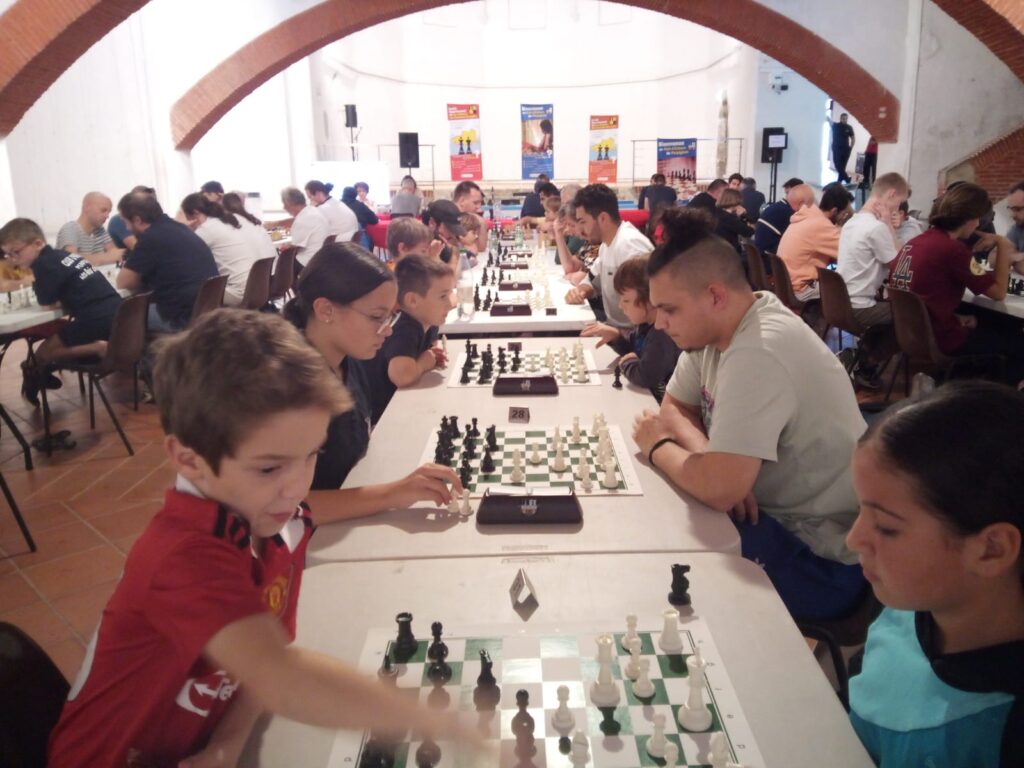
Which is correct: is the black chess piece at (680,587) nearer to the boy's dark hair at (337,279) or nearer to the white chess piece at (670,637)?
the white chess piece at (670,637)

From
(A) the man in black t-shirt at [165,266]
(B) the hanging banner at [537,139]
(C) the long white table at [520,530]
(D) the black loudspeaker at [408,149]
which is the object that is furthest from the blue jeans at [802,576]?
(B) the hanging banner at [537,139]

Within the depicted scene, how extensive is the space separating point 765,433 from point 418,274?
163 centimetres

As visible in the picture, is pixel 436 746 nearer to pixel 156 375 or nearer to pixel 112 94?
pixel 156 375

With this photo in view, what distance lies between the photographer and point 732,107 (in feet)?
49.1

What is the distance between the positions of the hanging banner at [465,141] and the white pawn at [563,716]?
53.5 ft

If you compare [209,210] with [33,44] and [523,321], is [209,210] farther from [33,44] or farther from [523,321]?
[523,321]

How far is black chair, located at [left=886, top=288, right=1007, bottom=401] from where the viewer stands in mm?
4057

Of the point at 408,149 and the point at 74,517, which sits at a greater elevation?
the point at 408,149

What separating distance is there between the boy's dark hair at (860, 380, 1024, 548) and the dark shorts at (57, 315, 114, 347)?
4601 mm

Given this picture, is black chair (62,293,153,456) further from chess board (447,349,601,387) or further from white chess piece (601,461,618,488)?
white chess piece (601,461,618,488)

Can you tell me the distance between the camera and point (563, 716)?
40.9 inches

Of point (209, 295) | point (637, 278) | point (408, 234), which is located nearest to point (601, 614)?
point (637, 278)

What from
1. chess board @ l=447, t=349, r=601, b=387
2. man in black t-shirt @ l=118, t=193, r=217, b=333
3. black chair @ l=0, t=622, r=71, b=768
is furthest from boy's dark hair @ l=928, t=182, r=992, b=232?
black chair @ l=0, t=622, r=71, b=768

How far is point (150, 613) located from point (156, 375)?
302 millimetres
